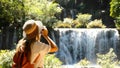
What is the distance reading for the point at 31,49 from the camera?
12.0ft

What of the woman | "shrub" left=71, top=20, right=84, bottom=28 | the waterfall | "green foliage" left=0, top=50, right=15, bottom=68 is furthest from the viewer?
"shrub" left=71, top=20, right=84, bottom=28

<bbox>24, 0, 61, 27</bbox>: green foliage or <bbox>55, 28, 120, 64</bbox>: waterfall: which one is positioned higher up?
<bbox>24, 0, 61, 27</bbox>: green foliage

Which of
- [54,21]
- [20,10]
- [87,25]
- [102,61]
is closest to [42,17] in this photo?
[54,21]

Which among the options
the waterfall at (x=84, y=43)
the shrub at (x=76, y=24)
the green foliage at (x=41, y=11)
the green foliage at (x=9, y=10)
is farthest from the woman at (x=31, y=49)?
the shrub at (x=76, y=24)

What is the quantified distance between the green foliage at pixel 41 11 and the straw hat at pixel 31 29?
23.2 m

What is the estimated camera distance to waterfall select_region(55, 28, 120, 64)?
91.7ft

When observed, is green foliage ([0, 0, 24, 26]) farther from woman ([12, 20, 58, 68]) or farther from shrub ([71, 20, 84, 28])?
woman ([12, 20, 58, 68])

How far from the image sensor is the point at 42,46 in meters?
3.63

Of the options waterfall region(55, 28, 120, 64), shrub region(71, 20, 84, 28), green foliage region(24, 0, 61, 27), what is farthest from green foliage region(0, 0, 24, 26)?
shrub region(71, 20, 84, 28)

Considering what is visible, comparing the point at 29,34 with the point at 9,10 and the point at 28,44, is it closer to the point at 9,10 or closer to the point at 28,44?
the point at 28,44

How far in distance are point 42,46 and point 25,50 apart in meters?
0.16

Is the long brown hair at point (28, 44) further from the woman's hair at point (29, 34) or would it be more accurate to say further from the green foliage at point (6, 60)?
the green foliage at point (6, 60)

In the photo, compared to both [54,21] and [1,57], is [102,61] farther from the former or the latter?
[54,21]

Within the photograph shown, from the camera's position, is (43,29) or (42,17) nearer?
(43,29)
